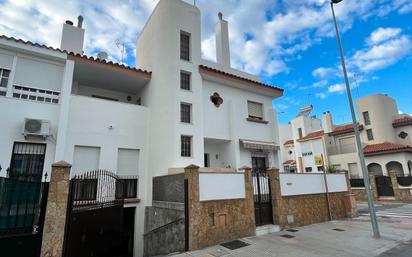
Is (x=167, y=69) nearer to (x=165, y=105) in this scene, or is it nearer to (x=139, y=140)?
(x=165, y=105)

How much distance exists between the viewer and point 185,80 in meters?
14.8

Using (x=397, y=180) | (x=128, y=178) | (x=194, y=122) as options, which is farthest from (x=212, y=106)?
(x=397, y=180)

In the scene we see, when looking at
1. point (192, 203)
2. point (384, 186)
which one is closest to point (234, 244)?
point (192, 203)

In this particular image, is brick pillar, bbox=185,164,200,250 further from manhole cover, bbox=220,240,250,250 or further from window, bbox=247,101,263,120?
window, bbox=247,101,263,120

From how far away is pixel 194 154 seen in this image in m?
13.6

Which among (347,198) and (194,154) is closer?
(194,154)

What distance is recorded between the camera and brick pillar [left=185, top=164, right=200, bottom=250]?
838 centimetres

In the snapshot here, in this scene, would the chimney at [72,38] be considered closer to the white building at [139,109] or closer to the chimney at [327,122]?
the white building at [139,109]

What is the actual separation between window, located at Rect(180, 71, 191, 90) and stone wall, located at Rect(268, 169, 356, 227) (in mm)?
7287

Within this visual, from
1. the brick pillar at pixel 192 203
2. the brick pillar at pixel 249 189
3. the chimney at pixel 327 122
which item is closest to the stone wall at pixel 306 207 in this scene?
the brick pillar at pixel 249 189

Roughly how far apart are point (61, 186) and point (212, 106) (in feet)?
34.4

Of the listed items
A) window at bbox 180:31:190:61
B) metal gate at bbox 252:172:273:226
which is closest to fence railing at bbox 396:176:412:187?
metal gate at bbox 252:172:273:226

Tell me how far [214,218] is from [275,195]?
3.87 metres

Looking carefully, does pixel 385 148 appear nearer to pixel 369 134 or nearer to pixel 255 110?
pixel 369 134
